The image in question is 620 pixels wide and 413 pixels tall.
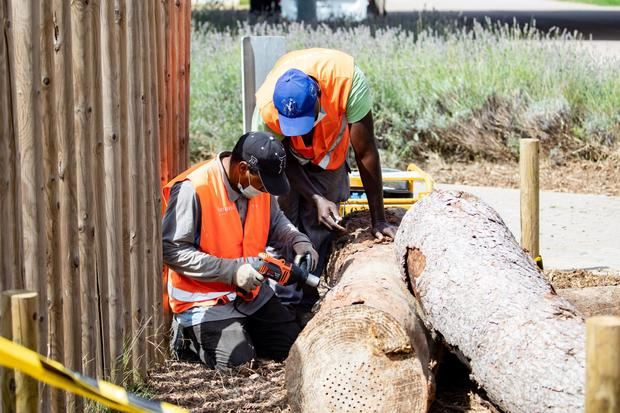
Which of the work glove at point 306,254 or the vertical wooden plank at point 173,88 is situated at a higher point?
the vertical wooden plank at point 173,88

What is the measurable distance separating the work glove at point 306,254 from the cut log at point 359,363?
96 centimetres

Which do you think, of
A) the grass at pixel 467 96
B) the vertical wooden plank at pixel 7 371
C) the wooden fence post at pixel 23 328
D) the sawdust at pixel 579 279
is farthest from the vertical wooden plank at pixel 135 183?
the grass at pixel 467 96

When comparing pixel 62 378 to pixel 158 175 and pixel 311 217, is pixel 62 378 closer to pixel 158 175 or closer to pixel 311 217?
pixel 158 175

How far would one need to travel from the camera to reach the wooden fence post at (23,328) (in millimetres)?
2537

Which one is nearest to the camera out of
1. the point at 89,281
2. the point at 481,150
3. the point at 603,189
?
the point at 89,281

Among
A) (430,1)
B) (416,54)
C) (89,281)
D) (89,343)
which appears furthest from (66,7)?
(430,1)

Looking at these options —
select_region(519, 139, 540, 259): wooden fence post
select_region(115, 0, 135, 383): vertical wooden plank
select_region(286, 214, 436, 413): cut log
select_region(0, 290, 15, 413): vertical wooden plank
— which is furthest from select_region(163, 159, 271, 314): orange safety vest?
select_region(0, 290, 15, 413): vertical wooden plank

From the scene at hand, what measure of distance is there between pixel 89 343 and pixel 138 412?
210cm

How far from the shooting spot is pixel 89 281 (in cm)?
442

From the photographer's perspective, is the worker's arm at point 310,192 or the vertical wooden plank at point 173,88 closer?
the vertical wooden plank at point 173,88

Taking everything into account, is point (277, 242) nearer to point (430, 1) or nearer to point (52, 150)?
point (52, 150)

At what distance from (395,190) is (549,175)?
3.70 meters

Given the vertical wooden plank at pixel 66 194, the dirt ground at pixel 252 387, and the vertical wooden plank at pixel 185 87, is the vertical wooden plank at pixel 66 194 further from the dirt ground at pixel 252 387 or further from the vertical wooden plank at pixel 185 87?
the vertical wooden plank at pixel 185 87

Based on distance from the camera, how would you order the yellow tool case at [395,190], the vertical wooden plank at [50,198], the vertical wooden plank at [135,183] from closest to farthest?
the vertical wooden plank at [50,198] → the vertical wooden plank at [135,183] → the yellow tool case at [395,190]
